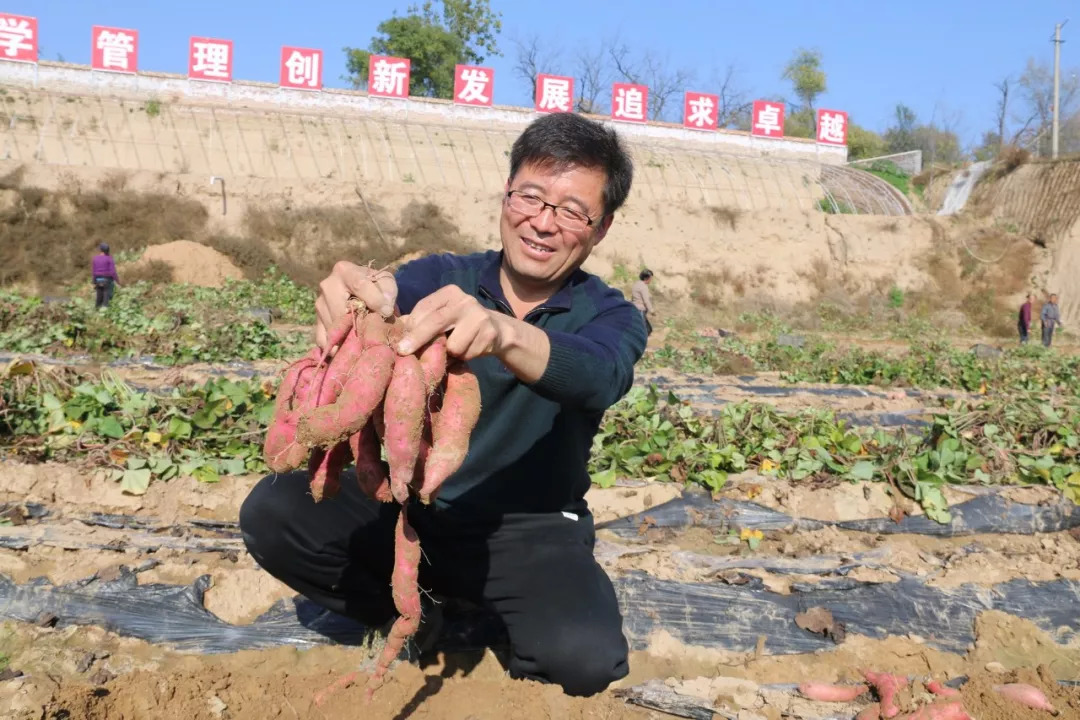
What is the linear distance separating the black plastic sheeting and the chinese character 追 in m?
26.5

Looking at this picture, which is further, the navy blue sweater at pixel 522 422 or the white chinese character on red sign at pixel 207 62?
the white chinese character on red sign at pixel 207 62

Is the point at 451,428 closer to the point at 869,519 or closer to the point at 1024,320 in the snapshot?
the point at 869,519

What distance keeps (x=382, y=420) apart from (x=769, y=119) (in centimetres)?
2911

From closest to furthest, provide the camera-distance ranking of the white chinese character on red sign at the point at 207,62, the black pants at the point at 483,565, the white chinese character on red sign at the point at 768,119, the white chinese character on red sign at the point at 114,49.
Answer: the black pants at the point at 483,565, the white chinese character on red sign at the point at 114,49, the white chinese character on red sign at the point at 207,62, the white chinese character on red sign at the point at 768,119

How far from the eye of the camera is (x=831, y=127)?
29.4 m

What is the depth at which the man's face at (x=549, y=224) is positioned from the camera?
2.47 m

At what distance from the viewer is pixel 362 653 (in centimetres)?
286

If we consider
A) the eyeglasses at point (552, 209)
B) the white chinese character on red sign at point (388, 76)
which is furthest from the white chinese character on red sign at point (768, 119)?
the eyeglasses at point (552, 209)

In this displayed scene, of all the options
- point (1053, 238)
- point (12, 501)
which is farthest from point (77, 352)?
point (1053, 238)

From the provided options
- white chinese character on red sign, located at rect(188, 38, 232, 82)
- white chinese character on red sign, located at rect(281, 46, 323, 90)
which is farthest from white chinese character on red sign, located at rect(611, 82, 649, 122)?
white chinese character on red sign, located at rect(188, 38, 232, 82)

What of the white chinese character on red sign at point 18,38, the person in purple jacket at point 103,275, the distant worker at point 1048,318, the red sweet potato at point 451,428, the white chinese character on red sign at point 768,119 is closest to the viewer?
the red sweet potato at point 451,428

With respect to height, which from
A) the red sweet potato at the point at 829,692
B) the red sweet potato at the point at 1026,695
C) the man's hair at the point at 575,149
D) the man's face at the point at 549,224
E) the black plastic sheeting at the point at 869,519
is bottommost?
the red sweet potato at the point at 829,692

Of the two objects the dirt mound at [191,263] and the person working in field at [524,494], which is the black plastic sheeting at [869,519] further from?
the dirt mound at [191,263]

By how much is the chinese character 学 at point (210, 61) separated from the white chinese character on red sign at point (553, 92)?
352 inches
